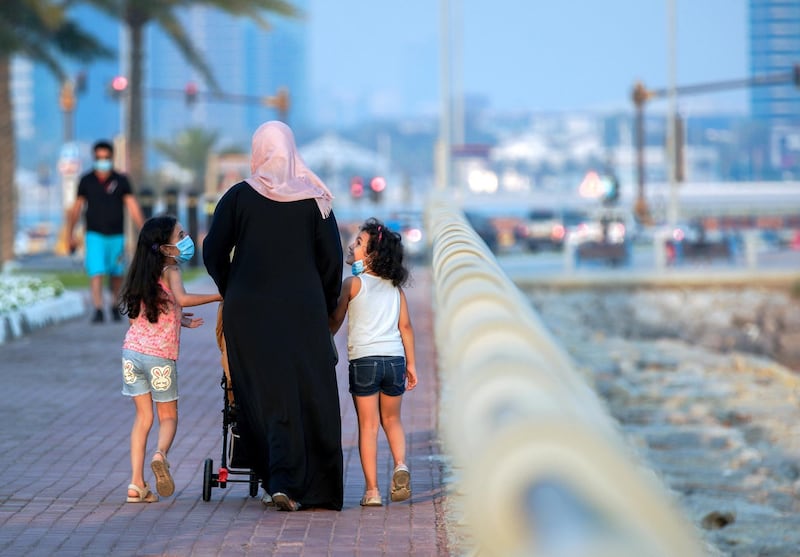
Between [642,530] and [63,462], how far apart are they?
6.48 meters

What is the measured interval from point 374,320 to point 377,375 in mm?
245

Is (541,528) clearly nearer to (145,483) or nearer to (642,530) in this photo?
(642,530)

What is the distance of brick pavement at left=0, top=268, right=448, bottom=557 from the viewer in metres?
6.02

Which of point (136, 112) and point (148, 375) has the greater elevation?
point (136, 112)

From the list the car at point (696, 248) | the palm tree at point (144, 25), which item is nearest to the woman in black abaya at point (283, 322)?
the palm tree at point (144, 25)

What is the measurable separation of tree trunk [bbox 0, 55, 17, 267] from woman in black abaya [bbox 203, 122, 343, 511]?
21636mm

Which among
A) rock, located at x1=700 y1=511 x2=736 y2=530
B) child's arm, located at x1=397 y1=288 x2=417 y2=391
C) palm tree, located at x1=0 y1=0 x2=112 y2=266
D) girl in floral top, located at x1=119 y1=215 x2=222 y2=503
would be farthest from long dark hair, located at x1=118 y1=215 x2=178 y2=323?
palm tree, located at x1=0 y1=0 x2=112 y2=266

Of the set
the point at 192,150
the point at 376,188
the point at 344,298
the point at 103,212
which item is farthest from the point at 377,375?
the point at 192,150

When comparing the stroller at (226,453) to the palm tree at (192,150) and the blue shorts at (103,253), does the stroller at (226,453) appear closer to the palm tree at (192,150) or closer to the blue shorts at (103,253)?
the blue shorts at (103,253)

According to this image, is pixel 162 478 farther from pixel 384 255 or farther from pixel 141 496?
pixel 384 255

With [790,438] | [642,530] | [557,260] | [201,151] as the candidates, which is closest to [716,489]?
[790,438]

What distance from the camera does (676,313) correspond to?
35.5 m

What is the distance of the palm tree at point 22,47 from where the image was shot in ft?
84.8

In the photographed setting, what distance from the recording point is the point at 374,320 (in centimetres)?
670
